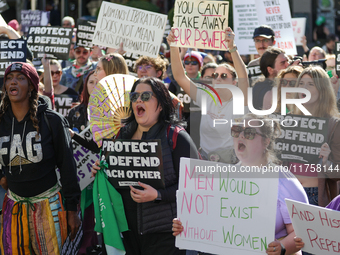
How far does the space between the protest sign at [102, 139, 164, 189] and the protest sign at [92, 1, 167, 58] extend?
284cm

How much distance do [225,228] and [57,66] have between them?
475cm

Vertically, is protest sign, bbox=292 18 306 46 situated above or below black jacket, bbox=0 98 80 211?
above

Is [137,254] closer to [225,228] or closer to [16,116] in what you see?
[225,228]

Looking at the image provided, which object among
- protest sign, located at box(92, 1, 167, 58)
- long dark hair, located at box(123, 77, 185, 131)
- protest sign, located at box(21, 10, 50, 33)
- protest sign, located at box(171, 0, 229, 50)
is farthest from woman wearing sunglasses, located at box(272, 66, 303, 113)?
protest sign, located at box(21, 10, 50, 33)

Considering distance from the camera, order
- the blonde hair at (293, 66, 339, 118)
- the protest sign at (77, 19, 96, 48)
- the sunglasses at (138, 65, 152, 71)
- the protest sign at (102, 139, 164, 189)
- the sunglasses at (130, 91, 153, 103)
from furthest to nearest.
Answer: the protest sign at (77, 19, 96, 48) < the sunglasses at (138, 65, 152, 71) < the blonde hair at (293, 66, 339, 118) < the sunglasses at (130, 91, 153, 103) < the protest sign at (102, 139, 164, 189)

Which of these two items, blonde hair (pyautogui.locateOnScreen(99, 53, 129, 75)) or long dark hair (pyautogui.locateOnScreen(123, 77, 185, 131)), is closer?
long dark hair (pyautogui.locateOnScreen(123, 77, 185, 131))

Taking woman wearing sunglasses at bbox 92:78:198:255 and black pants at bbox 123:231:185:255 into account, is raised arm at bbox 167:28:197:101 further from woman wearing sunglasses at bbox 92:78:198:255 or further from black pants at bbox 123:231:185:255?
black pants at bbox 123:231:185:255

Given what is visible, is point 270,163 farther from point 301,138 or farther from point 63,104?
point 63,104

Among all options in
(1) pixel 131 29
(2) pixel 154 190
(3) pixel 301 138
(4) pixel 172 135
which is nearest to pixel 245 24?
(1) pixel 131 29

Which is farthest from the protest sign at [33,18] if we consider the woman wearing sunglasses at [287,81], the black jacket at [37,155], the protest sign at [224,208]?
the protest sign at [224,208]

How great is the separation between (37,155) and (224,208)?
1.43 metres

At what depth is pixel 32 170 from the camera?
3.82 meters

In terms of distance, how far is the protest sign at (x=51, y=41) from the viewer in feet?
23.4

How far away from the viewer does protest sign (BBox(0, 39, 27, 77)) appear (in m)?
5.79
